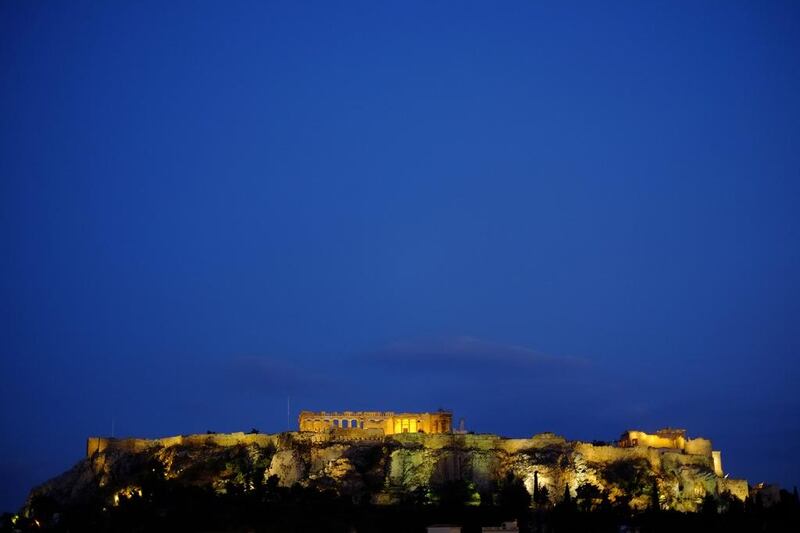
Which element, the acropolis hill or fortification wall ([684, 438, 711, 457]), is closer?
the acropolis hill

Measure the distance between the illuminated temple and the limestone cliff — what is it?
8.25 metres

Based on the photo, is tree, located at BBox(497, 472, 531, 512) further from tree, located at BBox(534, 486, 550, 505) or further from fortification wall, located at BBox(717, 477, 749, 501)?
fortification wall, located at BBox(717, 477, 749, 501)

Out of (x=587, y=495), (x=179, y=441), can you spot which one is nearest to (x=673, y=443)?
(x=587, y=495)

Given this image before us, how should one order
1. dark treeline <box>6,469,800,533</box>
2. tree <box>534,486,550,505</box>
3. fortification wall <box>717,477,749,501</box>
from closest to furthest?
1. dark treeline <box>6,469,800,533</box>
2. tree <box>534,486,550,505</box>
3. fortification wall <box>717,477,749,501</box>

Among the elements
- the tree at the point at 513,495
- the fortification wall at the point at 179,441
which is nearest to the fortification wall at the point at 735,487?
the tree at the point at 513,495

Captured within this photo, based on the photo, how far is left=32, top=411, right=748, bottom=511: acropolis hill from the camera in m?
88.4

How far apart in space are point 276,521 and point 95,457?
26445 millimetres

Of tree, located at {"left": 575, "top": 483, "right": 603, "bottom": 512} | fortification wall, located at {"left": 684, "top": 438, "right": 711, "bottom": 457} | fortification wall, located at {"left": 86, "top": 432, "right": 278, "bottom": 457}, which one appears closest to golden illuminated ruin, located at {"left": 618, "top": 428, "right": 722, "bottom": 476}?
fortification wall, located at {"left": 684, "top": 438, "right": 711, "bottom": 457}

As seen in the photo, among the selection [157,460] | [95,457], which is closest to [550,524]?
[157,460]

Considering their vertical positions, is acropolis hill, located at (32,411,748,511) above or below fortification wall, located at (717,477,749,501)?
above

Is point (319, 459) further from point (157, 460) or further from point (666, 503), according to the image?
point (666, 503)

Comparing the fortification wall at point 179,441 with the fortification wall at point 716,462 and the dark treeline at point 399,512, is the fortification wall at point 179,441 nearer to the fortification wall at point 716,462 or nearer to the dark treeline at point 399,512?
the dark treeline at point 399,512

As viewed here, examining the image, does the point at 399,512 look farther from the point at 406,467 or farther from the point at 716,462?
the point at 716,462

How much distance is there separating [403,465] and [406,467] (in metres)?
0.30
